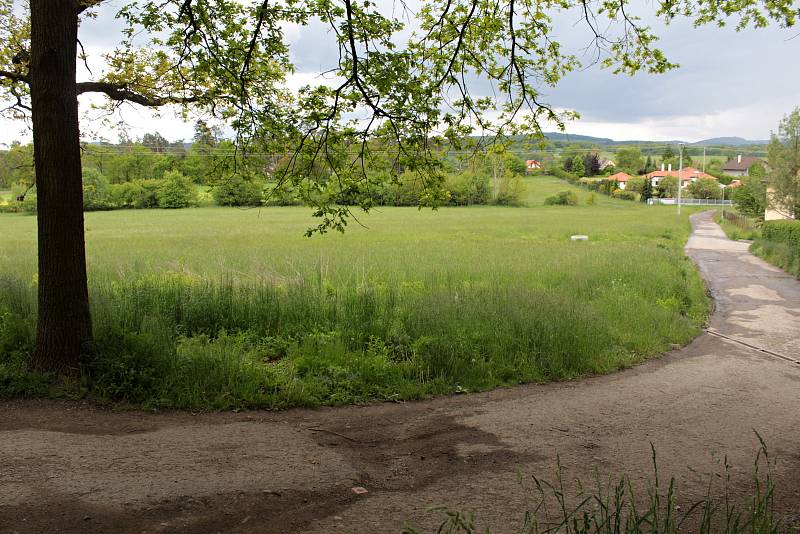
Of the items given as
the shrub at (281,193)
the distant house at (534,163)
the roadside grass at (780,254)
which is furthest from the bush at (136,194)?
the shrub at (281,193)

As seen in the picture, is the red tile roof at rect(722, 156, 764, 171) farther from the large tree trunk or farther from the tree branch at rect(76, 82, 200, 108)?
the large tree trunk

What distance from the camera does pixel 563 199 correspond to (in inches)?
4259

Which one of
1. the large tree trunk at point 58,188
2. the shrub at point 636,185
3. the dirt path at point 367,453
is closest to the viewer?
the dirt path at point 367,453

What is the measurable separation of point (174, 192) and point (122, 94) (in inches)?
2700

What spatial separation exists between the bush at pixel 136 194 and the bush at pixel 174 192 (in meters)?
1.06

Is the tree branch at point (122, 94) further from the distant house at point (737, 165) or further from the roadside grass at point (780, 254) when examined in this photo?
the distant house at point (737, 165)

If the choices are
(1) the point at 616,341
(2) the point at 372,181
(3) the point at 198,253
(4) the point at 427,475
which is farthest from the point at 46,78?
(3) the point at 198,253

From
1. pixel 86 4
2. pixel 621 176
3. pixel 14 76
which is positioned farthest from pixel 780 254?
pixel 621 176

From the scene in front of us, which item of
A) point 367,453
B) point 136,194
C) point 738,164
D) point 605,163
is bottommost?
point 367,453

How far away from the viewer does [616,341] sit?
10.7m

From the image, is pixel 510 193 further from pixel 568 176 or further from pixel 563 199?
pixel 568 176

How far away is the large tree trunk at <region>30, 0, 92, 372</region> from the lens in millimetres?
6809

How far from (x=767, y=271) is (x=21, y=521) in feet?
89.9

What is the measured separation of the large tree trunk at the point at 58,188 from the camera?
6.81m
